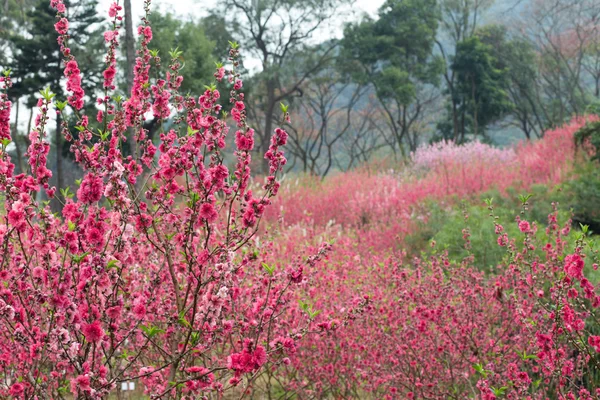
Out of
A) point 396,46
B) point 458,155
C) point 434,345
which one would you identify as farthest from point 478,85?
point 434,345

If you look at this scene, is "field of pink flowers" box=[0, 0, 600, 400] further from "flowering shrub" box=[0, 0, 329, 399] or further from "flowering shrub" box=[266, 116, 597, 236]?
"flowering shrub" box=[266, 116, 597, 236]

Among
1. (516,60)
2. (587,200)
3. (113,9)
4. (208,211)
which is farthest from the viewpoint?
(516,60)

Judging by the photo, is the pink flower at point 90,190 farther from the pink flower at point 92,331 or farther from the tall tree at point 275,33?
the tall tree at point 275,33

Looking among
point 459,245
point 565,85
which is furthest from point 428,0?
point 459,245

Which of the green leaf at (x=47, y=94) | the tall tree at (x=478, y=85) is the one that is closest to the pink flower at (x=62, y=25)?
the green leaf at (x=47, y=94)

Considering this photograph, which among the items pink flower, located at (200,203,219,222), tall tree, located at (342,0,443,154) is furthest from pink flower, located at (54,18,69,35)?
tall tree, located at (342,0,443,154)

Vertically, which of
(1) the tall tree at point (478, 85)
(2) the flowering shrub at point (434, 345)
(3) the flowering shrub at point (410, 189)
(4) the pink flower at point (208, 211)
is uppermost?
(1) the tall tree at point (478, 85)

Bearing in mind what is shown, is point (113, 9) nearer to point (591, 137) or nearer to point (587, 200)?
point (587, 200)

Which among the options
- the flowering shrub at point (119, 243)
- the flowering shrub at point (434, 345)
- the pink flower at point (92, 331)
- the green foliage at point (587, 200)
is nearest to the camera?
the pink flower at point (92, 331)

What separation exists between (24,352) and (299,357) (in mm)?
2138

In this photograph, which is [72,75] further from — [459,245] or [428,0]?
[428,0]

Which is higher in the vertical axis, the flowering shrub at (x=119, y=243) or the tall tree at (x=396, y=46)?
the tall tree at (x=396, y=46)

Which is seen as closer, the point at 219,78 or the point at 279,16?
the point at 219,78

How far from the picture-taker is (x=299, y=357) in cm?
432
